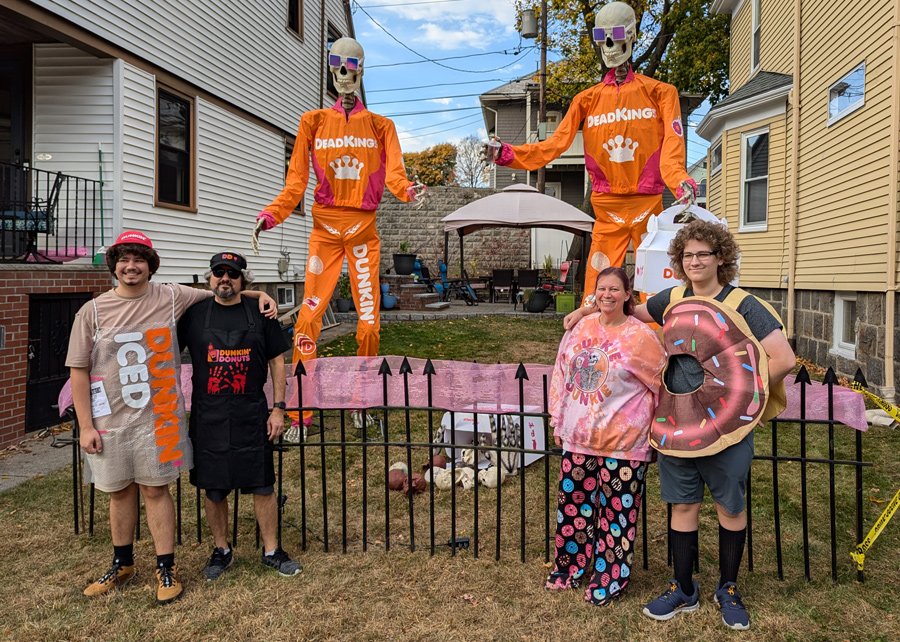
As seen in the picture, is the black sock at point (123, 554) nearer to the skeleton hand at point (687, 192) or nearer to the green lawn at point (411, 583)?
the green lawn at point (411, 583)

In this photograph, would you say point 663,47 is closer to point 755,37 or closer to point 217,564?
point 755,37

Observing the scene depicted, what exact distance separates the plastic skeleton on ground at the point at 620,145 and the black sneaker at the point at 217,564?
2861 mm

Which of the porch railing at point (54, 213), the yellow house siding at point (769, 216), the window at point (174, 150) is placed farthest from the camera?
the yellow house siding at point (769, 216)

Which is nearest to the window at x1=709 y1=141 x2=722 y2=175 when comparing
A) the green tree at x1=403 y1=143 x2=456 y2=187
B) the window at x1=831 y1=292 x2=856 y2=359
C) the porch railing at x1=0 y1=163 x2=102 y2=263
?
the window at x1=831 y1=292 x2=856 y2=359

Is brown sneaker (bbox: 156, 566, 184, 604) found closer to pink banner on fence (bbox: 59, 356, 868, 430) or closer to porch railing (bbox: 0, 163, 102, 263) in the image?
pink banner on fence (bbox: 59, 356, 868, 430)

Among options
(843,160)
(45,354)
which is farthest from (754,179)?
(45,354)

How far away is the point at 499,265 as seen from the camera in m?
21.8

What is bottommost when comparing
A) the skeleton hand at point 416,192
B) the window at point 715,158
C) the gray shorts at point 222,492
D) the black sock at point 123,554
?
the black sock at point 123,554

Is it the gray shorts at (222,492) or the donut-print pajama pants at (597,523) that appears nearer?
the donut-print pajama pants at (597,523)

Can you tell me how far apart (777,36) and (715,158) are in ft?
12.9

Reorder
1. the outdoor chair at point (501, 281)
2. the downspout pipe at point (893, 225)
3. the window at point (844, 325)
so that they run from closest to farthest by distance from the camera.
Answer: the downspout pipe at point (893, 225) < the window at point (844, 325) < the outdoor chair at point (501, 281)

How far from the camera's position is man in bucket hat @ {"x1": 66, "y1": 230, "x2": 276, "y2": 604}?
2730 millimetres

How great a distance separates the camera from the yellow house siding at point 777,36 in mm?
10617

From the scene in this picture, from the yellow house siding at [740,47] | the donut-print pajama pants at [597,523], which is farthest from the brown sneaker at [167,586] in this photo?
the yellow house siding at [740,47]
